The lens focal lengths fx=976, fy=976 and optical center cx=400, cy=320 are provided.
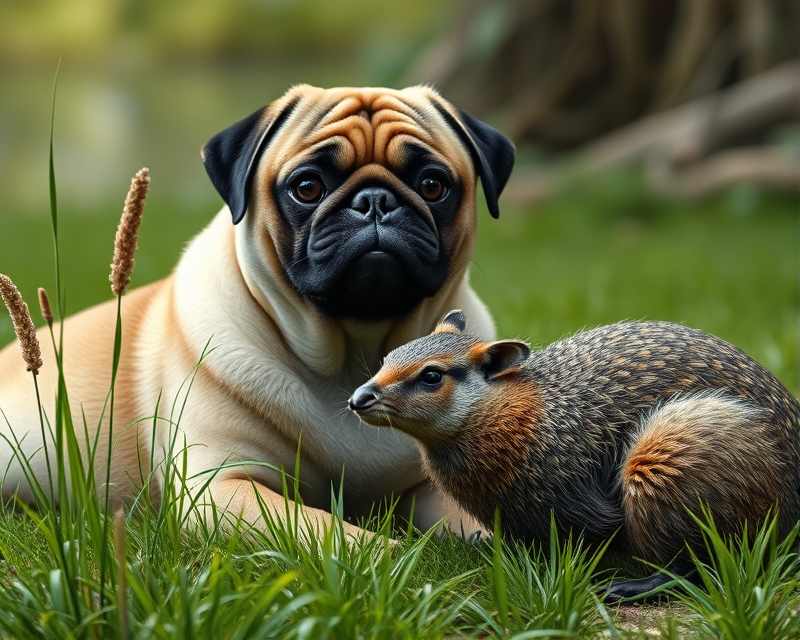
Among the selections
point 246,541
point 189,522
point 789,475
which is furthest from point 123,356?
point 789,475

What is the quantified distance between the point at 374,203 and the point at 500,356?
75 centimetres

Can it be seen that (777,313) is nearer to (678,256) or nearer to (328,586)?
(678,256)

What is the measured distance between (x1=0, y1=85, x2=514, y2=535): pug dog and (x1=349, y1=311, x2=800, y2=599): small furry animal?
43cm

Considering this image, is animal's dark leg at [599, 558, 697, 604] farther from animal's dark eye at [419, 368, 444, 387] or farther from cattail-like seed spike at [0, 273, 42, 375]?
cattail-like seed spike at [0, 273, 42, 375]

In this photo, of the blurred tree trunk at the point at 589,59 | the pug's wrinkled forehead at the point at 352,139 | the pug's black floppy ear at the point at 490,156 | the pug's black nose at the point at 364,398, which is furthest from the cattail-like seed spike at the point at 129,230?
the blurred tree trunk at the point at 589,59

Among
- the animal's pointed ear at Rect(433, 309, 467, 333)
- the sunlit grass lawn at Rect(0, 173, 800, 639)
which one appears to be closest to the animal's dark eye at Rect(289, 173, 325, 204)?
the animal's pointed ear at Rect(433, 309, 467, 333)

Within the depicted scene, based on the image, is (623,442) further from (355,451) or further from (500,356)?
(355,451)

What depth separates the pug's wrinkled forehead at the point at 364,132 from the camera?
3.73 metres

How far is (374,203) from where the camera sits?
3.62 meters

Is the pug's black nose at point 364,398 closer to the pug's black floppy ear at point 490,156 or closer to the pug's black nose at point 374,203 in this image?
the pug's black nose at point 374,203

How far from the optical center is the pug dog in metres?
3.64

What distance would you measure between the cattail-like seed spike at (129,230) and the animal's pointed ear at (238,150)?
1.16 m

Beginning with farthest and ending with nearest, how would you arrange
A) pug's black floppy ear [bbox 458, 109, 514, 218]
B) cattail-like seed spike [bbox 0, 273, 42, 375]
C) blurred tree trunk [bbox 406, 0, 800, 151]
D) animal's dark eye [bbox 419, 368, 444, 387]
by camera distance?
blurred tree trunk [bbox 406, 0, 800, 151], pug's black floppy ear [bbox 458, 109, 514, 218], animal's dark eye [bbox 419, 368, 444, 387], cattail-like seed spike [bbox 0, 273, 42, 375]

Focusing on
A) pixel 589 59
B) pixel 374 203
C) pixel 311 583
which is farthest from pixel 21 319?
pixel 589 59
